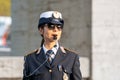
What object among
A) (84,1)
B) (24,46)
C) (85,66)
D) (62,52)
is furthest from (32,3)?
(62,52)

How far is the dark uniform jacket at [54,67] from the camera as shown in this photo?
305cm

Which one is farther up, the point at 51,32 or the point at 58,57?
the point at 51,32

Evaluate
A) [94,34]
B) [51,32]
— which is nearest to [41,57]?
[51,32]

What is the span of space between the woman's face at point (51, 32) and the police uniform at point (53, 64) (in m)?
0.03

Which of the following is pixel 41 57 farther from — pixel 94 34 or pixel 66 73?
pixel 94 34

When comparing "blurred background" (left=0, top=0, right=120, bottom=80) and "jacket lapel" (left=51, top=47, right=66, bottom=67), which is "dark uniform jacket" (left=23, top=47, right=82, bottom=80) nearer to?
"jacket lapel" (left=51, top=47, right=66, bottom=67)

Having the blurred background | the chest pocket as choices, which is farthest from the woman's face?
the blurred background

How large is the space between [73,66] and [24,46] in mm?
5310

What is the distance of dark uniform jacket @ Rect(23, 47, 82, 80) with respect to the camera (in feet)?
10.0

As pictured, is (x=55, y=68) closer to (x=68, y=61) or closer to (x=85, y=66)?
(x=68, y=61)

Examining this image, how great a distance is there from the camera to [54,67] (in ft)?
10.0

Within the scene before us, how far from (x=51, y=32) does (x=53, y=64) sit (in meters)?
0.19

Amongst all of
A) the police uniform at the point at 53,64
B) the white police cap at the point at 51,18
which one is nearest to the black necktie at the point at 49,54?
the police uniform at the point at 53,64

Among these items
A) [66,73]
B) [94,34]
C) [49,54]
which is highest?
[49,54]
